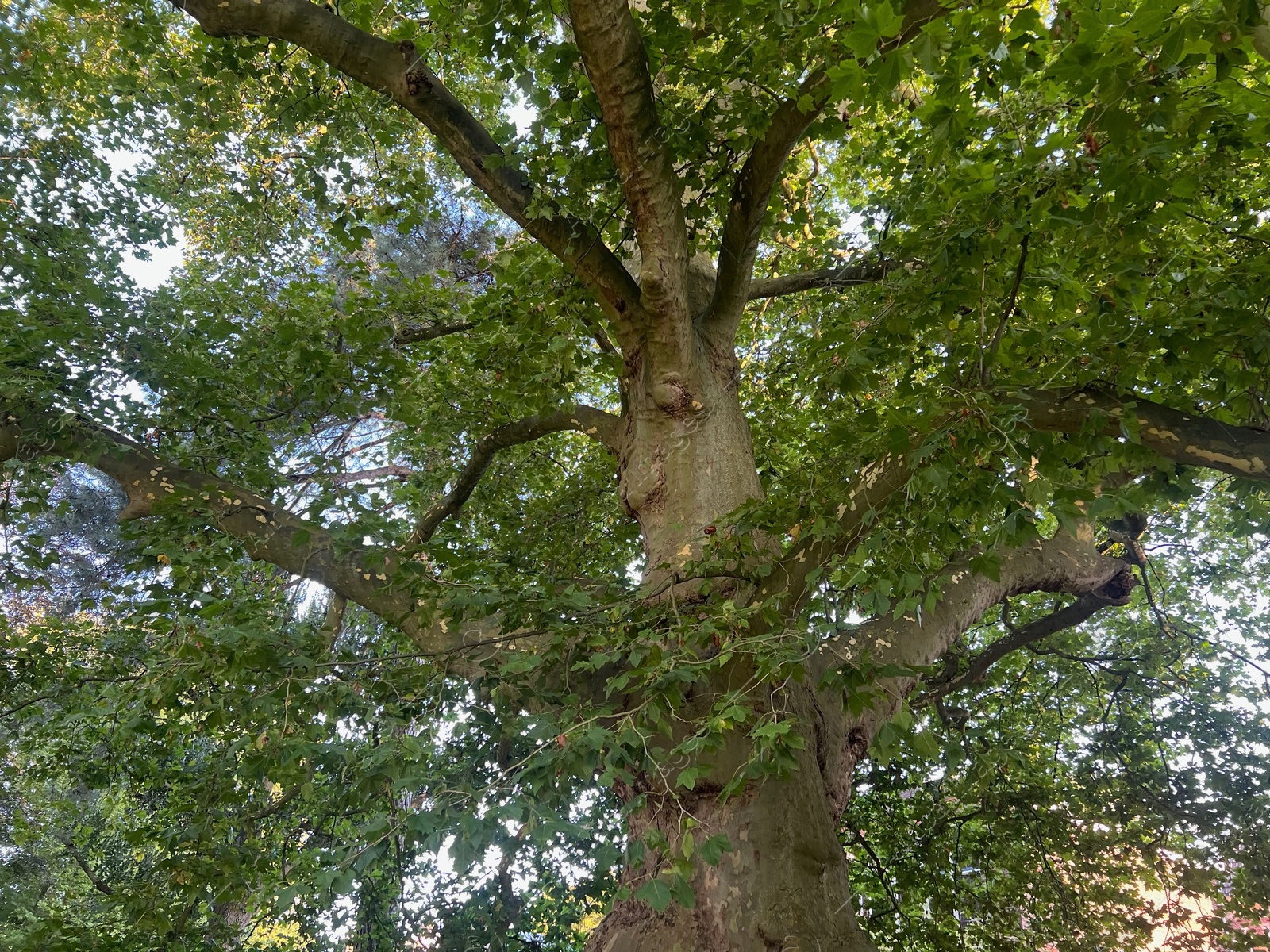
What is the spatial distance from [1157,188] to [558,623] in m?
2.23

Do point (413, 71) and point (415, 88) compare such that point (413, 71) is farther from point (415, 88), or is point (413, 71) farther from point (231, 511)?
point (231, 511)

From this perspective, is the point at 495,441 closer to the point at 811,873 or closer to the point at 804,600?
the point at 804,600

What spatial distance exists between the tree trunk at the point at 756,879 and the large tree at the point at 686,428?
0.5 inches

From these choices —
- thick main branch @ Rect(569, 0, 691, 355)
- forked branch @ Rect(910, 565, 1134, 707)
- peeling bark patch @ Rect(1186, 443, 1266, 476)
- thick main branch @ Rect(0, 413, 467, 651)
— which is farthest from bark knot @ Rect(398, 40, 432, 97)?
forked branch @ Rect(910, 565, 1134, 707)

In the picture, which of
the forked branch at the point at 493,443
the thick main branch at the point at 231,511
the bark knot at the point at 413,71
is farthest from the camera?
the forked branch at the point at 493,443

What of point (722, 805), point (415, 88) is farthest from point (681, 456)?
point (415, 88)

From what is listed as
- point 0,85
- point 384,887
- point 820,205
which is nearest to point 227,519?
point 384,887

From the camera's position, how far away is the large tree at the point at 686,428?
2.10 metres

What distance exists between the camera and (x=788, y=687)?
8.94ft

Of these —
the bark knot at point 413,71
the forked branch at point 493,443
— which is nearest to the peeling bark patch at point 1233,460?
the forked branch at point 493,443

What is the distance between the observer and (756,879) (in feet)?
7.32

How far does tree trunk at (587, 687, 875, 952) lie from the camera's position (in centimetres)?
214

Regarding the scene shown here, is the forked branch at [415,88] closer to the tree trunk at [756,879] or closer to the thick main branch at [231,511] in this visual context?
the thick main branch at [231,511]

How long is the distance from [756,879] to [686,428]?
2.00 meters
